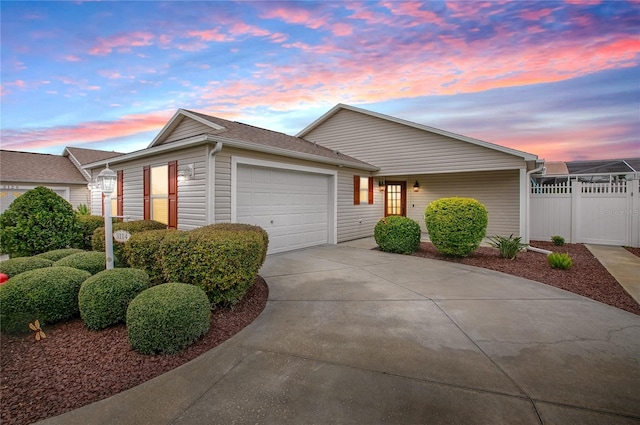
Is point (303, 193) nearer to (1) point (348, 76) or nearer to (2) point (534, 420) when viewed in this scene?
(1) point (348, 76)

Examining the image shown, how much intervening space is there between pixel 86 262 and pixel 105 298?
160cm

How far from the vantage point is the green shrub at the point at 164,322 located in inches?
115

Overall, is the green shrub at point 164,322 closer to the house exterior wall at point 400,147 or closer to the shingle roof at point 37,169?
the house exterior wall at point 400,147

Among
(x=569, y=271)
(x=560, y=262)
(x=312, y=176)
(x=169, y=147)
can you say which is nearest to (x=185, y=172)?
(x=169, y=147)

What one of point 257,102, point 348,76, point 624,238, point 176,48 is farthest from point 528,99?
point 176,48

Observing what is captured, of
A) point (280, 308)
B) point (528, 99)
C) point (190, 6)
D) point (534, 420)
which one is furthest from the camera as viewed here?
point (528, 99)

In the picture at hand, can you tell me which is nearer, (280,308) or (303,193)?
(280,308)

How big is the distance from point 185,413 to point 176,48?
313 inches

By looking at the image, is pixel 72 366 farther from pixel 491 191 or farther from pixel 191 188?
pixel 491 191

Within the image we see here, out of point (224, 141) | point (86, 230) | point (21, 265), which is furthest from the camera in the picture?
point (86, 230)

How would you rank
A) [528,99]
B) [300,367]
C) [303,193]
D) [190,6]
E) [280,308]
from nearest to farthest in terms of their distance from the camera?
[300,367] → [280,308] → [190,6] → [303,193] → [528,99]

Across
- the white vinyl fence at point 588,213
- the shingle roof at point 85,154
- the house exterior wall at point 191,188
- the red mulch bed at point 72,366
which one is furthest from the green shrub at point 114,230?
the shingle roof at point 85,154

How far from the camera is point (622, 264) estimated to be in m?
7.05

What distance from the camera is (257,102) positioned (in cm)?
1119
